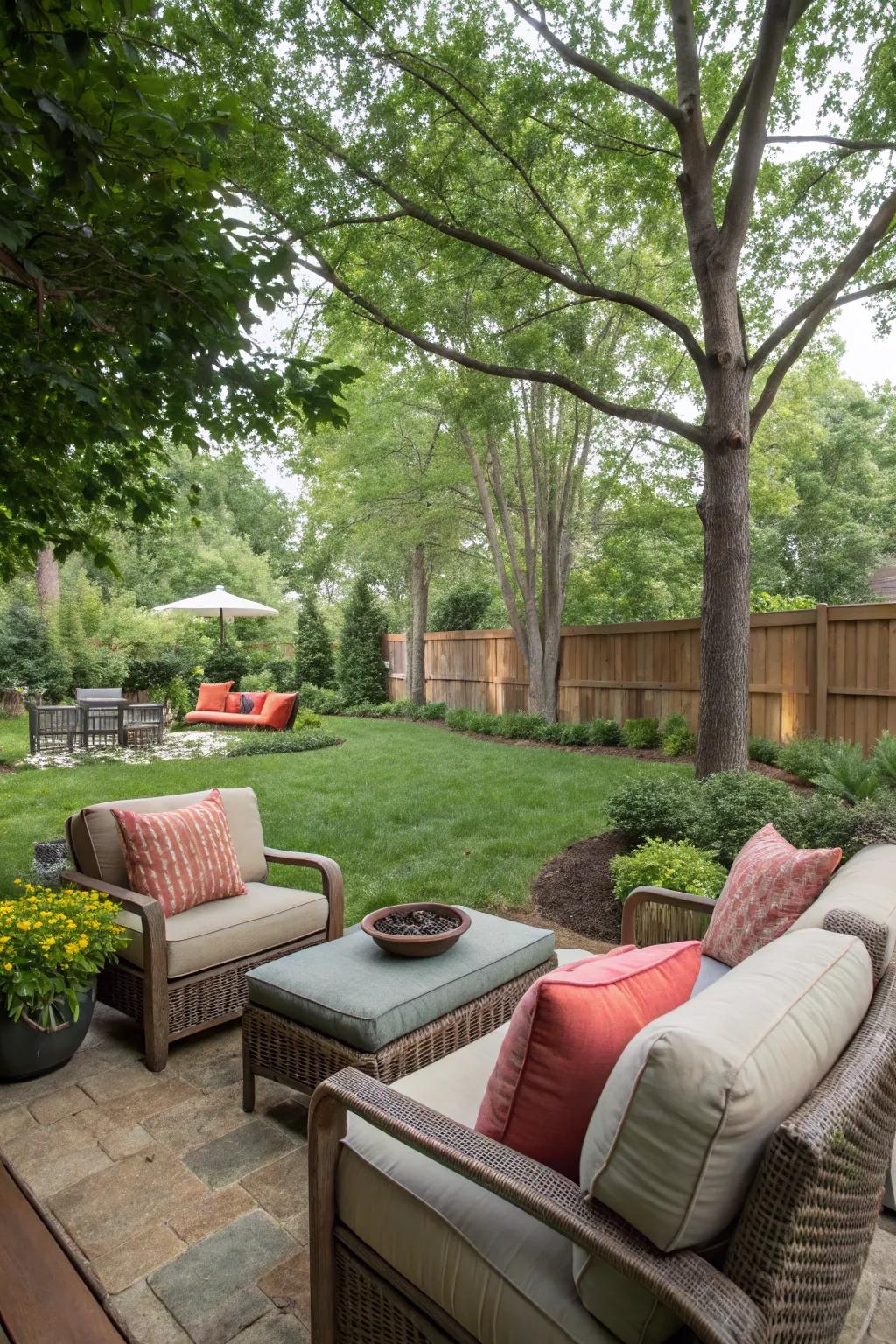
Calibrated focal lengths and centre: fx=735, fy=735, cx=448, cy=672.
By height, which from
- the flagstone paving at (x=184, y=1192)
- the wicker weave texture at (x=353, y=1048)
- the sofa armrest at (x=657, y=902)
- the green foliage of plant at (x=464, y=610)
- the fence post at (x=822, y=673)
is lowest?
the flagstone paving at (x=184, y=1192)

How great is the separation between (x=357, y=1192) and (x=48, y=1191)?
1200 millimetres

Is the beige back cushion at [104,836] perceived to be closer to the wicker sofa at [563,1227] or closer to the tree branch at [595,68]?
the wicker sofa at [563,1227]

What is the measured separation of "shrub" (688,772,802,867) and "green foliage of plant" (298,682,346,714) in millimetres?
10645

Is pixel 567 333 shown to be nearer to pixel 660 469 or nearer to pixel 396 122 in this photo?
pixel 396 122

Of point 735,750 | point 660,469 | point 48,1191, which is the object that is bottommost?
point 48,1191

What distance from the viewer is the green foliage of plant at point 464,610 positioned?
13.8m

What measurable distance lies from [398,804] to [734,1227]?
18.3 ft

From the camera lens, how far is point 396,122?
5.29 m

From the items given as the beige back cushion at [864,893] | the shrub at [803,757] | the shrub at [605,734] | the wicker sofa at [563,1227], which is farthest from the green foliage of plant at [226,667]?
the wicker sofa at [563,1227]

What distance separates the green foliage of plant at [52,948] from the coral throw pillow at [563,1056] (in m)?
1.80

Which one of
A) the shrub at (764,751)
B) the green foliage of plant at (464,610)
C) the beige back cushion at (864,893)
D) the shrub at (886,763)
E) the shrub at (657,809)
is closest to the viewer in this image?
the beige back cushion at (864,893)

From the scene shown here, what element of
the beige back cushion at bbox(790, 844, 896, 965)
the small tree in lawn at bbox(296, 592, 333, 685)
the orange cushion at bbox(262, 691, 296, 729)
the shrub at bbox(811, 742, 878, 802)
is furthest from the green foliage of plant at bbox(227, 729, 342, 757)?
the beige back cushion at bbox(790, 844, 896, 965)

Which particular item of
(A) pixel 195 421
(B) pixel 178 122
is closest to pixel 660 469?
(A) pixel 195 421

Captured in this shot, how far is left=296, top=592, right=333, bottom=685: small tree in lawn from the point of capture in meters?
15.5
